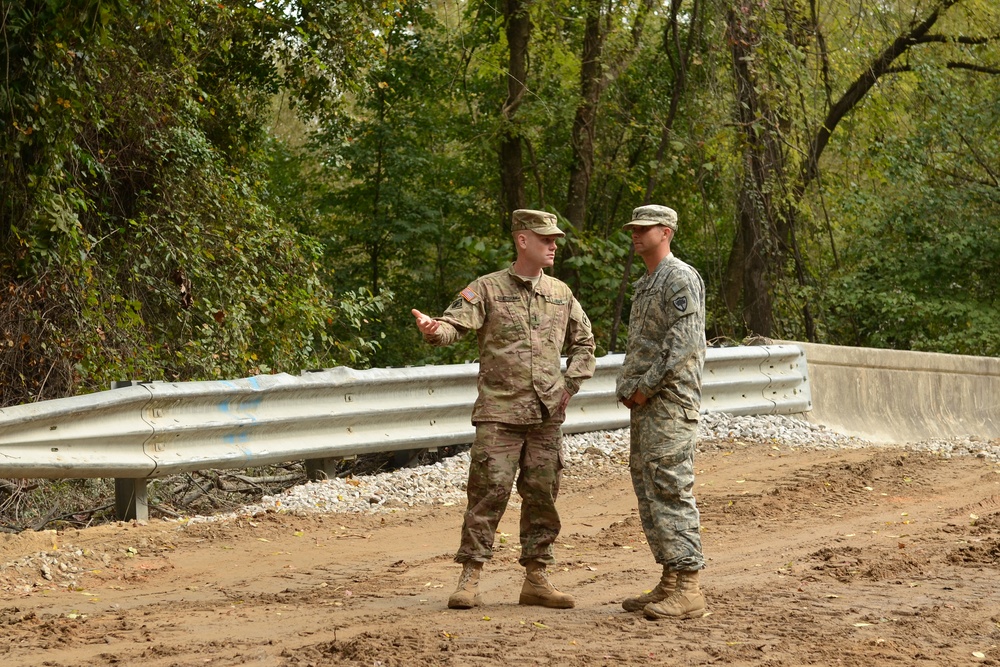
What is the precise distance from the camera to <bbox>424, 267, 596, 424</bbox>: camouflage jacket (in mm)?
5762

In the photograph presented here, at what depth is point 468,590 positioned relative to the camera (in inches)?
216

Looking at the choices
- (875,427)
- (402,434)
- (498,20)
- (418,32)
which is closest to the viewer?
(402,434)

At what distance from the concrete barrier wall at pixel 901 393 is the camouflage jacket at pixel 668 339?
5.88 m

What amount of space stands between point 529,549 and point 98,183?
24.9 ft

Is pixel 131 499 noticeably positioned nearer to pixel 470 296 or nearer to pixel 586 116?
pixel 470 296

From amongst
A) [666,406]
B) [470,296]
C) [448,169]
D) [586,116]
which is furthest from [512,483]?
[448,169]

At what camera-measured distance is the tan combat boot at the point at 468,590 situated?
17.7 feet

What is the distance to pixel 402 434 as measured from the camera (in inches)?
324

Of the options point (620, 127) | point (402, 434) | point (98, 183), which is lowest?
point (402, 434)

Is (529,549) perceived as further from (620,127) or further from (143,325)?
(620,127)

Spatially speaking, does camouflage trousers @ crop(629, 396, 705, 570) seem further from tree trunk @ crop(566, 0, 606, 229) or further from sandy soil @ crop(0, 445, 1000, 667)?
tree trunk @ crop(566, 0, 606, 229)

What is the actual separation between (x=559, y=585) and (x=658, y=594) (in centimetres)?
82

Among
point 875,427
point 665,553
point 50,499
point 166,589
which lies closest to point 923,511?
point 665,553

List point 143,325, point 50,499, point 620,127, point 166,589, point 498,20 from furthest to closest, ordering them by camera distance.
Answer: point 620,127 < point 498,20 < point 143,325 < point 50,499 < point 166,589
